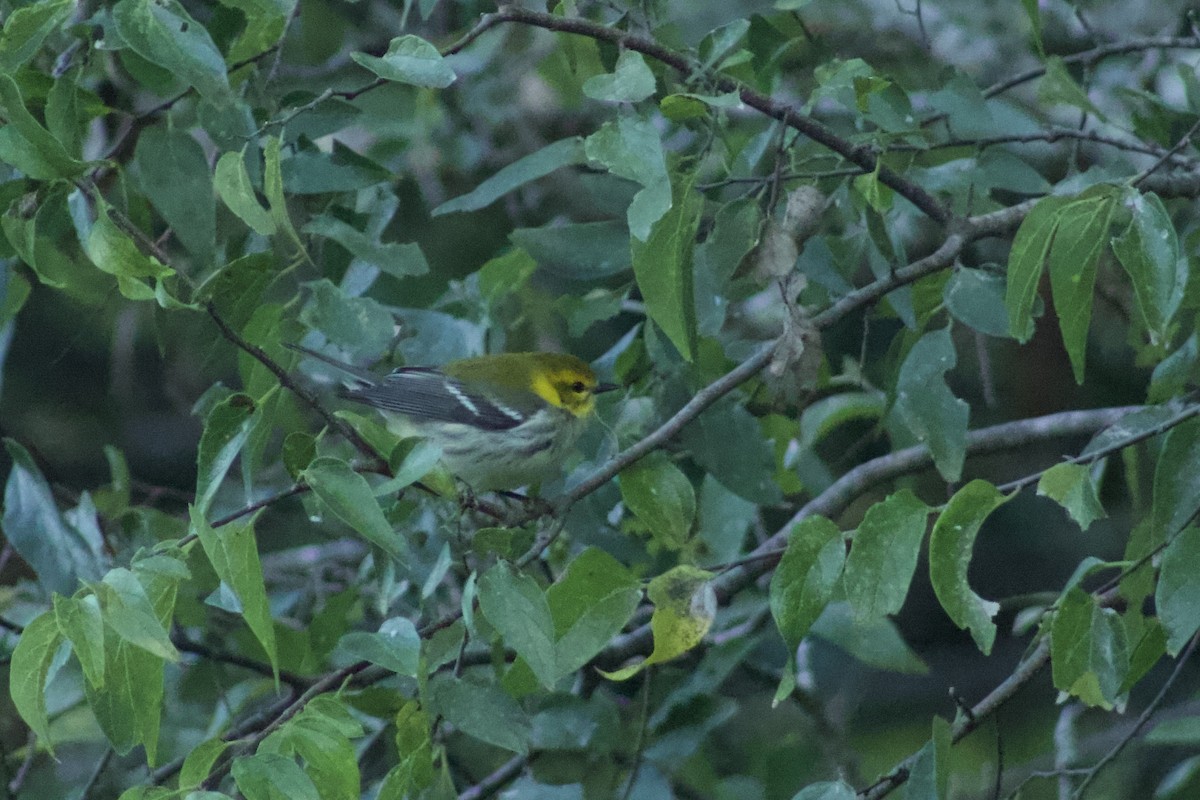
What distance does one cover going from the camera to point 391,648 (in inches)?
62.7

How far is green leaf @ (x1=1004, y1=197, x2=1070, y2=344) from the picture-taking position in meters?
1.62

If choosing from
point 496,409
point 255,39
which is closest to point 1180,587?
point 255,39

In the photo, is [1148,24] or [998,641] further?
[998,641]

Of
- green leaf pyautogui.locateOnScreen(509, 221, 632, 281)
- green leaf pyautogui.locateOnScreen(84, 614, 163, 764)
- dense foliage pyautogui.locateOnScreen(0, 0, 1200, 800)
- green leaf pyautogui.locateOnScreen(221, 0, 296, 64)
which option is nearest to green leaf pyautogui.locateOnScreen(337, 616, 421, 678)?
dense foliage pyautogui.locateOnScreen(0, 0, 1200, 800)

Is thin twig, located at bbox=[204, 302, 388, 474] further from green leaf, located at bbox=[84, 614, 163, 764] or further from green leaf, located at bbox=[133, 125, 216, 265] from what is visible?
green leaf, located at bbox=[133, 125, 216, 265]

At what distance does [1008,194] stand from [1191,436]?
79.7 inches

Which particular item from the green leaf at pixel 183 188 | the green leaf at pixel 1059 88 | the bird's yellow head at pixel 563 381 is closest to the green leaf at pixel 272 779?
the green leaf at pixel 183 188

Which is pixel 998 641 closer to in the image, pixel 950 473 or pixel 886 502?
pixel 950 473

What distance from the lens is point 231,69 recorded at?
87.7 inches

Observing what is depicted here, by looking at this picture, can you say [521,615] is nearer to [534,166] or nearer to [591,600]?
[591,600]

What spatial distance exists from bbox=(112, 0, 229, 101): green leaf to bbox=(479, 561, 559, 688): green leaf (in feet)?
2.15

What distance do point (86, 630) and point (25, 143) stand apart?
1.76 feet

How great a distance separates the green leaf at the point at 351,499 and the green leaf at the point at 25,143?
1.46ft

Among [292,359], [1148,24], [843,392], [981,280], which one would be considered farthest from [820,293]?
[1148,24]
